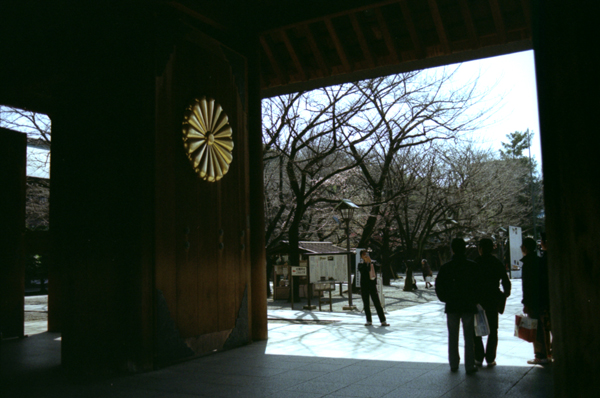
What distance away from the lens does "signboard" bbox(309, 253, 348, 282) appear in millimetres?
14520

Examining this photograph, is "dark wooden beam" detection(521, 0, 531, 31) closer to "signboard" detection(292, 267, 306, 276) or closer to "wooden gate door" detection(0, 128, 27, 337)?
"wooden gate door" detection(0, 128, 27, 337)

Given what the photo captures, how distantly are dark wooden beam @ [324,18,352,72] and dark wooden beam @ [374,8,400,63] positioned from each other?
0.74 metres

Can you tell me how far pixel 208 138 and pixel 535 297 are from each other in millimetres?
4707

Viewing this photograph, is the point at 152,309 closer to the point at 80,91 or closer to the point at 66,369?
the point at 66,369

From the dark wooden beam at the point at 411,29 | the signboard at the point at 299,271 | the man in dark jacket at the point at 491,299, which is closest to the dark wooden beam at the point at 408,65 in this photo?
the dark wooden beam at the point at 411,29

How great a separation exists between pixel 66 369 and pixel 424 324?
22.5ft

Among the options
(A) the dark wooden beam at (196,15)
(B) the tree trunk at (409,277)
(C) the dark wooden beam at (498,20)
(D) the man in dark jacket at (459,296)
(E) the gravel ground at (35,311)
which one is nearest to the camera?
(D) the man in dark jacket at (459,296)

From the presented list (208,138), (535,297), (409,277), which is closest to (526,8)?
(535,297)

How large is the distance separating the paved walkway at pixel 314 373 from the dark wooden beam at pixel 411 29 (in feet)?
15.1

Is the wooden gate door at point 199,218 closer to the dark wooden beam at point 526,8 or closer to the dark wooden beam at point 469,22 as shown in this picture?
the dark wooden beam at point 469,22

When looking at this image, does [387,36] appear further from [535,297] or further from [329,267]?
[329,267]

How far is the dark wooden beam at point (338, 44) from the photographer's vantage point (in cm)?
827

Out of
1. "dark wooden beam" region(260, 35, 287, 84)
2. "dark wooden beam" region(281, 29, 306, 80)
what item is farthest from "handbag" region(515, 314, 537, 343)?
"dark wooden beam" region(260, 35, 287, 84)

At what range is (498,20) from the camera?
7.62 meters
